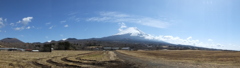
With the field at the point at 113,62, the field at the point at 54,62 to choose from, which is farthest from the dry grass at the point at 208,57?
the field at the point at 54,62

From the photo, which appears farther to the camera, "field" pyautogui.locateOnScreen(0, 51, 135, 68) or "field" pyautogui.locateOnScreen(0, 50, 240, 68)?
"field" pyautogui.locateOnScreen(0, 50, 240, 68)

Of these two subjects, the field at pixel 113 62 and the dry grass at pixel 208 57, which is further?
the dry grass at pixel 208 57


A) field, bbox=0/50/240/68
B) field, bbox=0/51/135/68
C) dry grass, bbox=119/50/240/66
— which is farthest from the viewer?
dry grass, bbox=119/50/240/66

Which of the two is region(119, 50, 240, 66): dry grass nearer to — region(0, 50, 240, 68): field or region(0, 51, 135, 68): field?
region(0, 50, 240, 68): field

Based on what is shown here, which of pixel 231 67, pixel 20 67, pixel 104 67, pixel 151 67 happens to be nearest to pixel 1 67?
pixel 20 67

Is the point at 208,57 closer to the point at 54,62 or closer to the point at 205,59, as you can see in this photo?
the point at 205,59

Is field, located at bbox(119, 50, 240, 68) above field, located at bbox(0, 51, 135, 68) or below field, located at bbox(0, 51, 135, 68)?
below

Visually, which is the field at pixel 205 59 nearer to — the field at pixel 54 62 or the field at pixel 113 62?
the field at pixel 113 62

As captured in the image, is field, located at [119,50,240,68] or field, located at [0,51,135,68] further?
field, located at [119,50,240,68]

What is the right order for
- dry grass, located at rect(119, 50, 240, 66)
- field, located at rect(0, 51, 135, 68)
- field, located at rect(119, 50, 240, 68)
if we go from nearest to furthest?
field, located at rect(0, 51, 135, 68) → field, located at rect(119, 50, 240, 68) → dry grass, located at rect(119, 50, 240, 66)

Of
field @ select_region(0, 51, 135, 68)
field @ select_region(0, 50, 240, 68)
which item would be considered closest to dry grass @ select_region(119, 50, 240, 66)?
field @ select_region(0, 50, 240, 68)

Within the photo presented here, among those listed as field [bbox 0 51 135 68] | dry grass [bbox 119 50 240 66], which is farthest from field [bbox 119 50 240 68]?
field [bbox 0 51 135 68]

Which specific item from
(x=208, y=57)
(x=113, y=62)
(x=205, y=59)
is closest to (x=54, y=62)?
(x=113, y=62)

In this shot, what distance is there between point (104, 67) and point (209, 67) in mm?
15531
